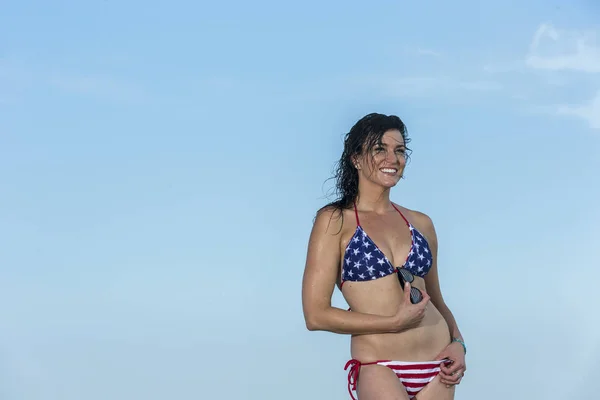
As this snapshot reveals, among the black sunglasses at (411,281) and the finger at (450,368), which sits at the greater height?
the black sunglasses at (411,281)


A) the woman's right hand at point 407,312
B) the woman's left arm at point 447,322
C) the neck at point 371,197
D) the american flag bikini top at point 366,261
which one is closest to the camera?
the woman's right hand at point 407,312

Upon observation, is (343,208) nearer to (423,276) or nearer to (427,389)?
(423,276)

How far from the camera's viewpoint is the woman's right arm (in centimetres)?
755

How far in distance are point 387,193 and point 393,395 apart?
1659 millimetres

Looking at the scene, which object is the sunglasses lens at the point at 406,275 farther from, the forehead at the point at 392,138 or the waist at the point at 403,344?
the forehead at the point at 392,138

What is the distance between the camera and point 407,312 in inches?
297

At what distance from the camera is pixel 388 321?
752 cm

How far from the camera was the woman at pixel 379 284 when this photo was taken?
7622mm

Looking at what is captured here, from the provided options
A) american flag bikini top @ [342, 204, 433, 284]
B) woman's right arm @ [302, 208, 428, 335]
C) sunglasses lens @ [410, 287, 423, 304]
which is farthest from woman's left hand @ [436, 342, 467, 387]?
american flag bikini top @ [342, 204, 433, 284]

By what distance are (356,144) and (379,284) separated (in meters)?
1.18

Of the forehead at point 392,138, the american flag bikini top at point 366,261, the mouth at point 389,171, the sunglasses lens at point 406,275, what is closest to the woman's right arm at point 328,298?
the american flag bikini top at point 366,261

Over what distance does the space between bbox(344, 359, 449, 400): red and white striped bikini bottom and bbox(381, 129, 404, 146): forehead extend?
5.66ft

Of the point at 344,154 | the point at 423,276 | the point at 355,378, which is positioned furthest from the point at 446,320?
the point at 344,154

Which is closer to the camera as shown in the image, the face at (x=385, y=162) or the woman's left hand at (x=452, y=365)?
the woman's left hand at (x=452, y=365)
